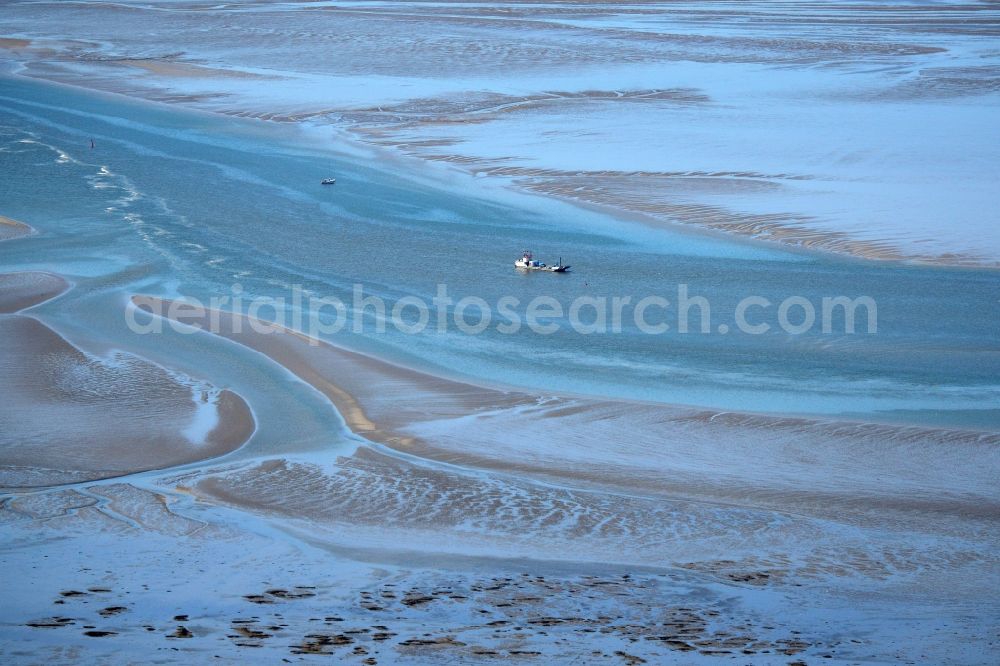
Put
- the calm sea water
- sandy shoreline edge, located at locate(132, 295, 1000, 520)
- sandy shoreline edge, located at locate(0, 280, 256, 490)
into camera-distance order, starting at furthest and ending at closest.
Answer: the calm sea water → sandy shoreline edge, located at locate(0, 280, 256, 490) → sandy shoreline edge, located at locate(132, 295, 1000, 520)

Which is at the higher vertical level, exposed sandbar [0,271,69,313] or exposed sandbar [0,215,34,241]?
exposed sandbar [0,215,34,241]

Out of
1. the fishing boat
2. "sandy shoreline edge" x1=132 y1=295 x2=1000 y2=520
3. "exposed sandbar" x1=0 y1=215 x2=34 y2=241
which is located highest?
"exposed sandbar" x1=0 y1=215 x2=34 y2=241

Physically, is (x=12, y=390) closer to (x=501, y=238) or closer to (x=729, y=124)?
(x=501, y=238)

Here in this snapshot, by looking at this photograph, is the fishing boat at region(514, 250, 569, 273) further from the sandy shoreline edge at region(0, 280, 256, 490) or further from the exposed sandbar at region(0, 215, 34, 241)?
the exposed sandbar at region(0, 215, 34, 241)

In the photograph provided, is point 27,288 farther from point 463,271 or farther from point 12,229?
point 463,271

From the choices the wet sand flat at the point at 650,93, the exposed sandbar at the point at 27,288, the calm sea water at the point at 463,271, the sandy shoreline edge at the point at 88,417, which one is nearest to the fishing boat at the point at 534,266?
the calm sea water at the point at 463,271

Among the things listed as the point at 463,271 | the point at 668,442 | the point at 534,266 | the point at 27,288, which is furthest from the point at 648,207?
the point at 27,288

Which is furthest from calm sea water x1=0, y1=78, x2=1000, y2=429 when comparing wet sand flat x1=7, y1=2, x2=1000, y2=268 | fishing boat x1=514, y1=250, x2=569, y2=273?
wet sand flat x1=7, y1=2, x2=1000, y2=268

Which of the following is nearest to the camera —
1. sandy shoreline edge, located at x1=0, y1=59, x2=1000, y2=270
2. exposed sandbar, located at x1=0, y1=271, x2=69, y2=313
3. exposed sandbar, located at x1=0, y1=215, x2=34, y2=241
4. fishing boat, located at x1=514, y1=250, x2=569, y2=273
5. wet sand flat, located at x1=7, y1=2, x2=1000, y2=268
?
exposed sandbar, located at x1=0, y1=271, x2=69, y2=313

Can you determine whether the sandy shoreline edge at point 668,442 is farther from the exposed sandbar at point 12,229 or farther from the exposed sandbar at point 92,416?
the exposed sandbar at point 12,229
